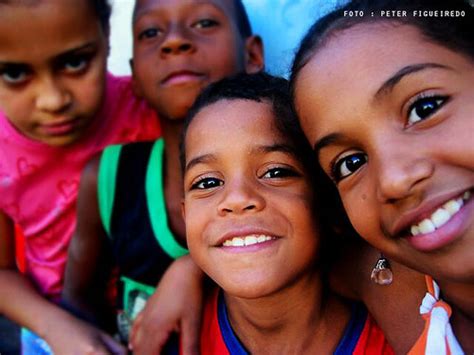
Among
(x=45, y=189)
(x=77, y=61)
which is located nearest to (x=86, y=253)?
(x=45, y=189)

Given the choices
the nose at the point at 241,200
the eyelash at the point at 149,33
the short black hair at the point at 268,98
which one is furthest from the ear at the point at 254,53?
the nose at the point at 241,200

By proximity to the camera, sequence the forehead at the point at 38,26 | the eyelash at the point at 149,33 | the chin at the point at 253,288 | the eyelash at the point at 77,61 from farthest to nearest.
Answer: the eyelash at the point at 149,33 → the eyelash at the point at 77,61 → the forehead at the point at 38,26 → the chin at the point at 253,288

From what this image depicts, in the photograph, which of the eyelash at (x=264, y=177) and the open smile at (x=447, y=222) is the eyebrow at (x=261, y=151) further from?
the open smile at (x=447, y=222)

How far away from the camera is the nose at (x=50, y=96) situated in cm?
169

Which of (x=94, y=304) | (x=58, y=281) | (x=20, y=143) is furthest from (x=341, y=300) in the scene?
(x=20, y=143)

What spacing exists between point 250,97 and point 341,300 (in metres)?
0.55

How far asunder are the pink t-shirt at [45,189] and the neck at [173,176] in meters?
0.26

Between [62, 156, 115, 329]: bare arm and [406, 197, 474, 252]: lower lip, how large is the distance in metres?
1.16

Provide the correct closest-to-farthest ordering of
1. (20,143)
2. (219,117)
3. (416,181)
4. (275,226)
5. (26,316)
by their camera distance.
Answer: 1. (416,181)
2. (275,226)
3. (219,117)
4. (26,316)
5. (20,143)

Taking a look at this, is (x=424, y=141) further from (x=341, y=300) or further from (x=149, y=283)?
(x=149, y=283)

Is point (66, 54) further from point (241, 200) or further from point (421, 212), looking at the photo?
point (421, 212)

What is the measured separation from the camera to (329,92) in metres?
1.11

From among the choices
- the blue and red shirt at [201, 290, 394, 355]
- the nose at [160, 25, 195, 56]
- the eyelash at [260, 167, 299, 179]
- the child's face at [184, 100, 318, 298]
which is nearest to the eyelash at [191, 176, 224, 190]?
the child's face at [184, 100, 318, 298]

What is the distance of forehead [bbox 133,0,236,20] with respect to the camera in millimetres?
1797
